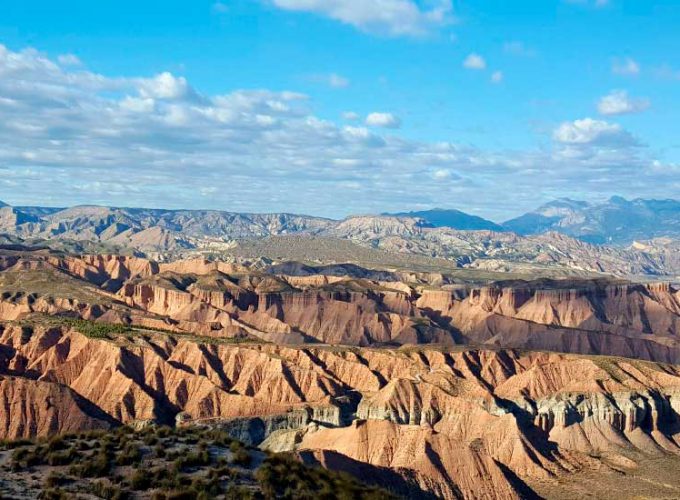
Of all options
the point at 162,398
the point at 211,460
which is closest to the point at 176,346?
the point at 162,398

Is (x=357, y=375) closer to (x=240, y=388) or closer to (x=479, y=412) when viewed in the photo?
(x=240, y=388)

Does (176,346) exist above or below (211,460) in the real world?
below

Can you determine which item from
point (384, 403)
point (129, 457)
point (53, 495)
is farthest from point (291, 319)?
point (53, 495)

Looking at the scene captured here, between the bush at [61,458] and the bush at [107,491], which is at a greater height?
the bush at [107,491]

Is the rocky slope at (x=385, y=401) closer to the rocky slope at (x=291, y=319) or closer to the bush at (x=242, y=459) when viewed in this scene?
the rocky slope at (x=291, y=319)

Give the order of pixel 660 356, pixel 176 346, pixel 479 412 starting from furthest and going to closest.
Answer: pixel 660 356 < pixel 176 346 < pixel 479 412

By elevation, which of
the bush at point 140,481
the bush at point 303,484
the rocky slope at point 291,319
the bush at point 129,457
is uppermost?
the bush at point 140,481

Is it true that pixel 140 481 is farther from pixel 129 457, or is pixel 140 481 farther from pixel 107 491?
pixel 129 457

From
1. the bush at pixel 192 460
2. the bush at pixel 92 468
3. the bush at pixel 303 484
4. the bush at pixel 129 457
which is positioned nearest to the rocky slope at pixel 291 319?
the bush at pixel 129 457

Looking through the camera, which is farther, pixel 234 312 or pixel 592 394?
pixel 234 312

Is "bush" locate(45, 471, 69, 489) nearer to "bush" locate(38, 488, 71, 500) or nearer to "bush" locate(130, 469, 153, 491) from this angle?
"bush" locate(38, 488, 71, 500)

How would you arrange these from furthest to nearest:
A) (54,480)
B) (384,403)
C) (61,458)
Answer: (384,403) < (61,458) < (54,480)
